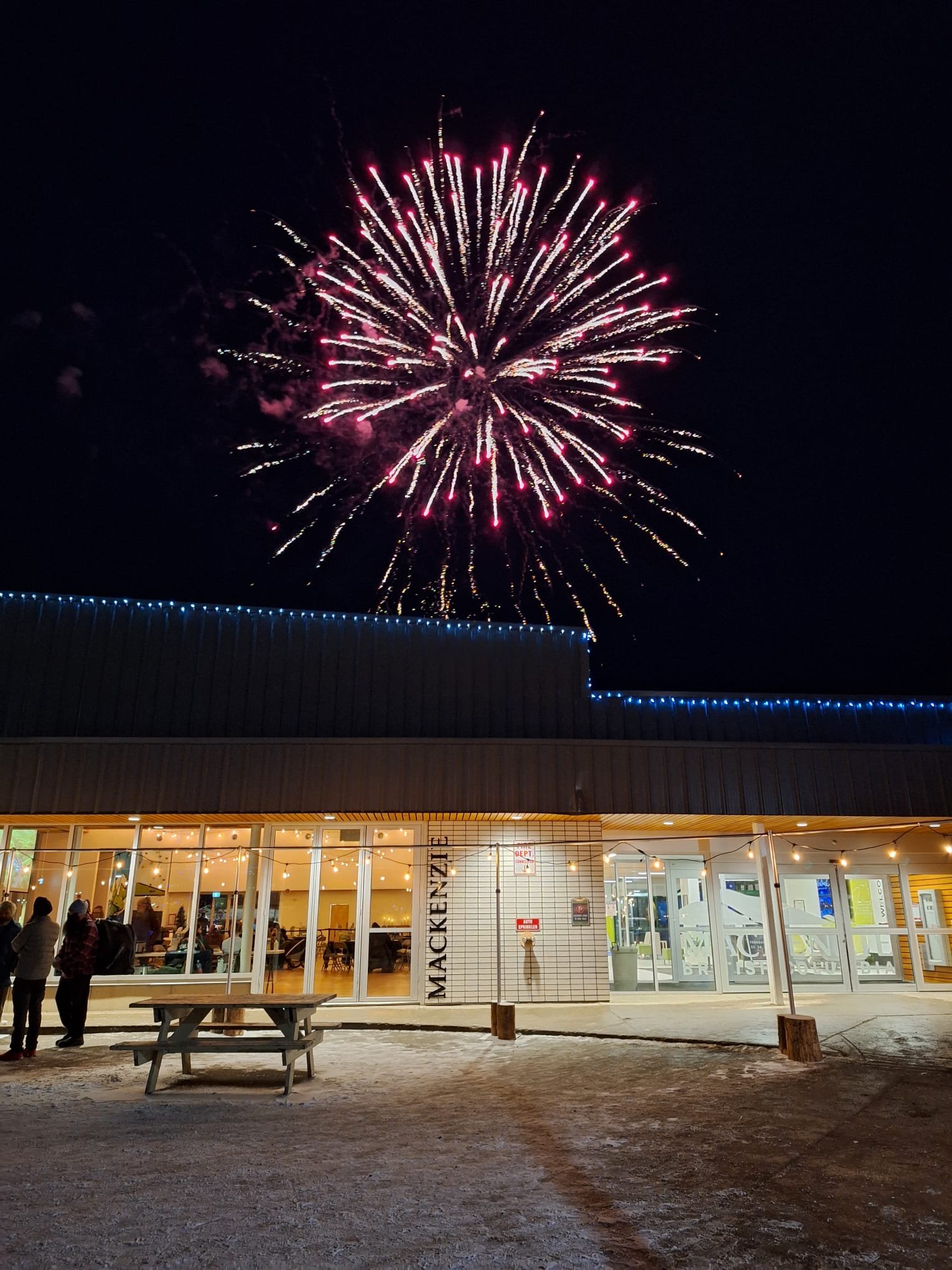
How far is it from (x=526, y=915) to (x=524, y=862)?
0.81 m

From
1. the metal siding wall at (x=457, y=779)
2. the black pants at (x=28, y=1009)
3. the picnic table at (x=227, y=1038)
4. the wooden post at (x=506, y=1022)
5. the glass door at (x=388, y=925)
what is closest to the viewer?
the picnic table at (x=227, y=1038)

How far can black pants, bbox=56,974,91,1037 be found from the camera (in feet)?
30.7

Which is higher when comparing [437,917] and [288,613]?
[288,613]

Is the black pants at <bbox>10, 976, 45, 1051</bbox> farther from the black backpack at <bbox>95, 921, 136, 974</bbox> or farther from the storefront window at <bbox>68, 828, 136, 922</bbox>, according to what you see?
the storefront window at <bbox>68, 828, 136, 922</bbox>

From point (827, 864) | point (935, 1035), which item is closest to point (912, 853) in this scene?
point (827, 864)

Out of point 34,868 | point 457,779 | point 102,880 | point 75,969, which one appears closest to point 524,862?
point 457,779

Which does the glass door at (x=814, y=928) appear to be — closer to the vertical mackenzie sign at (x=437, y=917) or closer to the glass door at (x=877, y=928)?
the glass door at (x=877, y=928)

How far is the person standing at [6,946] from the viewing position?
9117 millimetres

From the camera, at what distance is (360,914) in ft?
43.5

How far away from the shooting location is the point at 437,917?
43.3ft

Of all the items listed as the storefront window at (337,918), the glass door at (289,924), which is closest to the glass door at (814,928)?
the storefront window at (337,918)

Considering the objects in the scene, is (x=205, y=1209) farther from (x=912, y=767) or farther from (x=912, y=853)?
(x=912, y=853)

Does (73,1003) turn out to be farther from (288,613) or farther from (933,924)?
(933,924)

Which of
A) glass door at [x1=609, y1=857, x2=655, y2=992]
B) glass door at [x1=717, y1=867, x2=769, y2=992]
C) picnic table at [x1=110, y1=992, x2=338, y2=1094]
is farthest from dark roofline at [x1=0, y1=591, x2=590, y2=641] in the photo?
picnic table at [x1=110, y1=992, x2=338, y2=1094]
